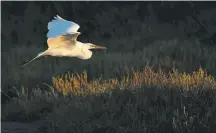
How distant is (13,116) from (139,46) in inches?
361

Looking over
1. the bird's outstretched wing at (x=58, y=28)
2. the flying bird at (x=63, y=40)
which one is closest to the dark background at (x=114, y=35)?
the flying bird at (x=63, y=40)

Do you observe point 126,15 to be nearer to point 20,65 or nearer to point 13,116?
point 20,65

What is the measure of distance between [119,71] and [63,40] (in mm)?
4723

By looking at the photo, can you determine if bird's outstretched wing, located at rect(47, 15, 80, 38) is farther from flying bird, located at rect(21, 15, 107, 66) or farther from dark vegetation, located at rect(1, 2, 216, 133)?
dark vegetation, located at rect(1, 2, 216, 133)

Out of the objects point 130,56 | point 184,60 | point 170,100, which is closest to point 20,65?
Answer: point 130,56

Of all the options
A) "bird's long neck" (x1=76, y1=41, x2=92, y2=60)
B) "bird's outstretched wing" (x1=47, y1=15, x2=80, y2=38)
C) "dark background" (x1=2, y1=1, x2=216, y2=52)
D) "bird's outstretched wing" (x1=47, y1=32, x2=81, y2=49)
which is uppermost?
"dark background" (x1=2, y1=1, x2=216, y2=52)

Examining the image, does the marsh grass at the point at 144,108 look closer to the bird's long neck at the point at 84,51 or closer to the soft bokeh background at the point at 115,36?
the bird's long neck at the point at 84,51

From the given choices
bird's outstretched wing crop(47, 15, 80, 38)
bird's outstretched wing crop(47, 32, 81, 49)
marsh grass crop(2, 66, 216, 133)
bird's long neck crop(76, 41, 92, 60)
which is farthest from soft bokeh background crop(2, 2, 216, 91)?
marsh grass crop(2, 66, 216, 133)

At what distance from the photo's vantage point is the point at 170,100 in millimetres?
8578

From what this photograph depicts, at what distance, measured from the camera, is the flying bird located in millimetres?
9487

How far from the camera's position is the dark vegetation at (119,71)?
843 centimetres

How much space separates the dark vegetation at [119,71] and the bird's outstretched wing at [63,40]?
3.03 feet

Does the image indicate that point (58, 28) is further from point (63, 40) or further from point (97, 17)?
point (97, 17)

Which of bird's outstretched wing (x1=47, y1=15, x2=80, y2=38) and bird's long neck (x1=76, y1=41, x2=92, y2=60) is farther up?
bird's outstretched wing (x1=47, y1=15, x2=80, y2=38)
